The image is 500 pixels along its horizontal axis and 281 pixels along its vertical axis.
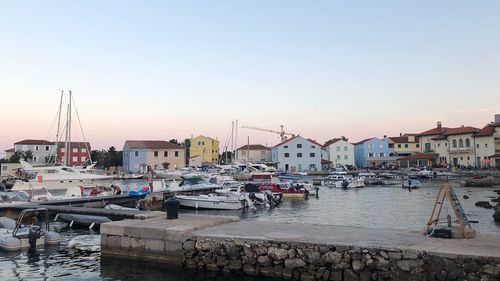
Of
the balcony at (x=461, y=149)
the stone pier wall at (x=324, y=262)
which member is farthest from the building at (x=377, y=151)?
the stone pier wall at (x=324, y=262)

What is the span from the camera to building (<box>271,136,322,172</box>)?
10075cm

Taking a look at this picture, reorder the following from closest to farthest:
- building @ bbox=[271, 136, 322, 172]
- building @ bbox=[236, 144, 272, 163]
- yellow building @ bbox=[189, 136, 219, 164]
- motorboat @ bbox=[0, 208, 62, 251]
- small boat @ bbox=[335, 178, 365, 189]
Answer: motorboat @ bbox=[0, 208, 62, 251], small boat @ bbox=[335, 178, 365, 189], building @ bbox=[271, 136, 322, 172], building @ bbox=[236, 144, 272, 163], yellow building @ bbox=[189, 136, 219, 164]

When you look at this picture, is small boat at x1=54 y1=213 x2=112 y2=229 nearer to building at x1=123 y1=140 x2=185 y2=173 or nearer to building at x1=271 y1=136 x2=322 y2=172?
building at x1=123 y1=140 x2=185 y2=173

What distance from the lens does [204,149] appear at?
120m

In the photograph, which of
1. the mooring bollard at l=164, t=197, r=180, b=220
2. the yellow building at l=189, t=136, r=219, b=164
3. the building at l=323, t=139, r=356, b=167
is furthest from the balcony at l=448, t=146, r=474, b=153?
the mooring bollard at l=164, t=197, r=180, b=220

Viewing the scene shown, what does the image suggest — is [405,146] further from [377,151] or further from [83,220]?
[83,220]

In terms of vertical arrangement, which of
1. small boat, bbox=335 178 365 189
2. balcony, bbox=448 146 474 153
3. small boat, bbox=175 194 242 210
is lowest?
small boat, bbox=175 194 242 210

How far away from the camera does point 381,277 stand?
9.89m

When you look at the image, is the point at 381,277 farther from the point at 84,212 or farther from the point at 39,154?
the point at 39,154

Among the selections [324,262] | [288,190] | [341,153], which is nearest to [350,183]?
[288,190]

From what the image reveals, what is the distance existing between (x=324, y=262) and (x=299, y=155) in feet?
299

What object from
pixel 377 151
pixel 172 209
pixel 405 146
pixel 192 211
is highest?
pixel 405 146

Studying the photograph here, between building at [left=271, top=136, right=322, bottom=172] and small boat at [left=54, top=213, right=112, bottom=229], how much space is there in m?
81.3

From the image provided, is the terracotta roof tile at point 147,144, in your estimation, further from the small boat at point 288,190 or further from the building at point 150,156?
the small boat at point 288,190
